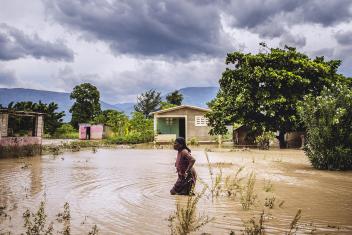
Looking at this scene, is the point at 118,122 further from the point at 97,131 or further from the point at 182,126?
the point at 182,126

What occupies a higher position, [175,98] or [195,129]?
[175,98]

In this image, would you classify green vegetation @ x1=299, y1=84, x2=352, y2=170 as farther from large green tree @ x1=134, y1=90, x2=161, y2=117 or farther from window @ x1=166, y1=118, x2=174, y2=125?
large green tree @ x1=134, y1=90, x2=161, y2=117

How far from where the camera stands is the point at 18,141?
1970cm

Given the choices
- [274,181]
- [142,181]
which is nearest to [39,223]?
[142,181]

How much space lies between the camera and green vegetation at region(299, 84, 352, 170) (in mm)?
13961

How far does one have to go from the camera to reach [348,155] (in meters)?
14.0

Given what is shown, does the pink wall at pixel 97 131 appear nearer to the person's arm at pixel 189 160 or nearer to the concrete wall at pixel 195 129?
the concrete wall at pixel 195 129

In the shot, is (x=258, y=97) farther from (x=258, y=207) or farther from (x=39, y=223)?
(x=39, y=223)

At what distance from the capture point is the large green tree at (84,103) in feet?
215

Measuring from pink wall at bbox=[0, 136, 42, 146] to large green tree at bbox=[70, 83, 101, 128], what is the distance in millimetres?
44309

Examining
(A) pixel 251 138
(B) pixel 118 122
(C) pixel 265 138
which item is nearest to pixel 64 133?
(B) pixel 118 122

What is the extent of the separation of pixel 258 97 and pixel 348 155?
12429mm

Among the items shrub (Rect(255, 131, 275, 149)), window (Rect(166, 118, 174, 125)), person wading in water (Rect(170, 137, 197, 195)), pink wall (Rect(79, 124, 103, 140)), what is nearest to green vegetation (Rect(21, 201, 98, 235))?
person wading in water (Rect(170, 137, 197, 195))

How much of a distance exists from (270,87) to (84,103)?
155 feet
